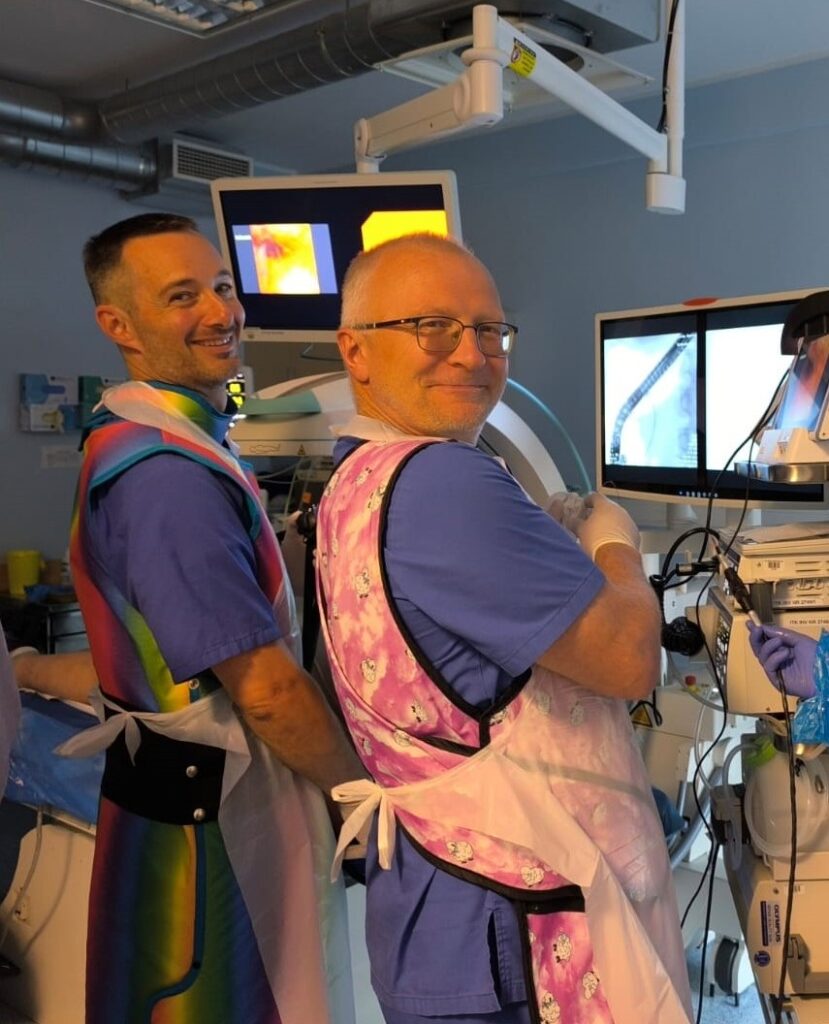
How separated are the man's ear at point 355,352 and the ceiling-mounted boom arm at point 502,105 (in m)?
0.85

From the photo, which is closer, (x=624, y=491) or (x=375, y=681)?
(x=375, y=681)

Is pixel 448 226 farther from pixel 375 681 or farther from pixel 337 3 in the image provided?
pixel 337 3

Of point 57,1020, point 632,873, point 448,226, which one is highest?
point 448,226

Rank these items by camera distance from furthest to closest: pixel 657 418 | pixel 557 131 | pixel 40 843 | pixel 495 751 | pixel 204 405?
pixel 557 131 < pixel 657 418 < pixel 40 843 < pixel 204 405 < pixel 495 751

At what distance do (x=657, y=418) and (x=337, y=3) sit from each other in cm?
206

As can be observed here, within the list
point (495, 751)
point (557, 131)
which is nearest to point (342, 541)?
point (495, 751)

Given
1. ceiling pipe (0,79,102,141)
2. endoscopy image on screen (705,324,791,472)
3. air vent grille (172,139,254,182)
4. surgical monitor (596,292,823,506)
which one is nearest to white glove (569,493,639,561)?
surgical monitor (596,292,823,506)

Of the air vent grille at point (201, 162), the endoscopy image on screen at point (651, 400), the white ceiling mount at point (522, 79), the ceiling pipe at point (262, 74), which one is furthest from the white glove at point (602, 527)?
the air vent grille at point (201, 162)

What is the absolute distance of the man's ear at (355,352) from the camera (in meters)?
1.13

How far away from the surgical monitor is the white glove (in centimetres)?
54

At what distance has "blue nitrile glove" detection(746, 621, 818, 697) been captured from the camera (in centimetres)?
118

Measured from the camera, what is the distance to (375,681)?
105 centimetres

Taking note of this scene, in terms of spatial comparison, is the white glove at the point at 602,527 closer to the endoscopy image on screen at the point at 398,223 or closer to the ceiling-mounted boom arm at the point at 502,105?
the ceiling-mounted boom arm at the point at 502,105

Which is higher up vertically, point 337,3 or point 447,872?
point 337,3
